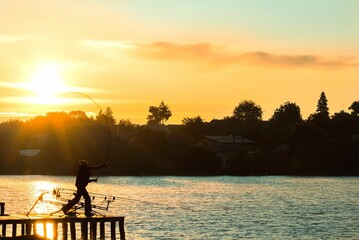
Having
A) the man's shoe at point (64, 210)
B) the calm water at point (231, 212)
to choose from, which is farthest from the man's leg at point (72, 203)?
the calm water at point (231, 212)

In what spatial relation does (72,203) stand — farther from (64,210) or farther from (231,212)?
(231,212)

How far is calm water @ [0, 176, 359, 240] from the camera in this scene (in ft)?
224

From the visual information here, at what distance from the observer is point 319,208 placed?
9656cm

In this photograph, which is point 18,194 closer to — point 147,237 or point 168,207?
point 168,207

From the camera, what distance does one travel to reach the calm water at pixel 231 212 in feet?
224

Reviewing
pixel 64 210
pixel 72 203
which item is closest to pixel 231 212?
pixel 64 210

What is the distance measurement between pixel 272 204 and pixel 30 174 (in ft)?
354

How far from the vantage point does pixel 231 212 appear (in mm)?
87688

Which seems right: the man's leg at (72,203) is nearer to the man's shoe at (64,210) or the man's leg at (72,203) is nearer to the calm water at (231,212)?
the man's shoe at (64,210)

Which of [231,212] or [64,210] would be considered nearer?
[64,210]

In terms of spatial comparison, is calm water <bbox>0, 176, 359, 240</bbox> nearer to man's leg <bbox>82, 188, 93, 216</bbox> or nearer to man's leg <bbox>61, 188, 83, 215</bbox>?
man's leg <bbox>61, 188, 83, 215</bbox>

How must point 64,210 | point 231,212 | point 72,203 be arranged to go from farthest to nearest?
point 231,212
point 64,210
point 72,203

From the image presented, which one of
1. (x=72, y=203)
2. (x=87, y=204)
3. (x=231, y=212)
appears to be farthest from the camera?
(x=231, y=212)

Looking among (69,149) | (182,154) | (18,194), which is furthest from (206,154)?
(18,194)
